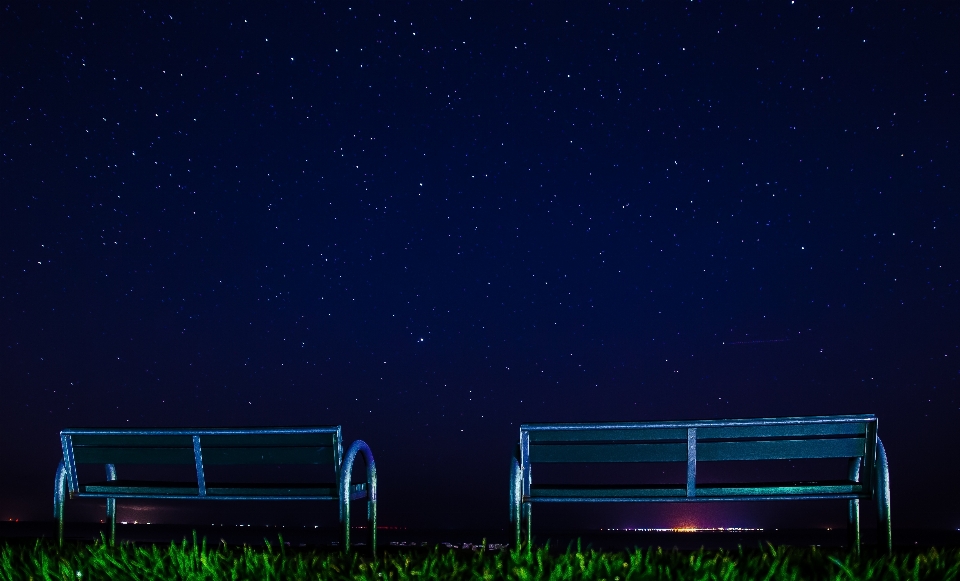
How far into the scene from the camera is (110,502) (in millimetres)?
4723

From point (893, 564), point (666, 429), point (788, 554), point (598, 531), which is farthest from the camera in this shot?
point (598, 531)

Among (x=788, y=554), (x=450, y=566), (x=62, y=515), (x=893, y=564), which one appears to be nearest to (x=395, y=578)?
(x=450, y=566)

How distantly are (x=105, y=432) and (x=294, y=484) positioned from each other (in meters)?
1.22

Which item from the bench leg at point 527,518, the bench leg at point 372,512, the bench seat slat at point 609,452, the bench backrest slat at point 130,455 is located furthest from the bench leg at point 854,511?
the bench backrest slat at point 130,455

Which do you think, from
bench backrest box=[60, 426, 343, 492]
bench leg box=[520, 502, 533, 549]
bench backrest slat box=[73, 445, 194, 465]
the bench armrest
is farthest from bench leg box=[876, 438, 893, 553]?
bench backrest slat box=[73, 445, 194, 465]

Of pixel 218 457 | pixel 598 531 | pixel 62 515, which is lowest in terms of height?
pixel 598 531

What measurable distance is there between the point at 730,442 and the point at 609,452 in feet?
2.00

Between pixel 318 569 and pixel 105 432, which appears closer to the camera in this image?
pixel 318 569

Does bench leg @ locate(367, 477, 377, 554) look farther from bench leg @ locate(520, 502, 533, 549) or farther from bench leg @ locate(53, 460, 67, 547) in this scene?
bench leg @ locate(53, 460, 67, 547)

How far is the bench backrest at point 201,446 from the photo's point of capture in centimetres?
428

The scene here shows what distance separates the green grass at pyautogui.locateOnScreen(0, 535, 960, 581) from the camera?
126 inches

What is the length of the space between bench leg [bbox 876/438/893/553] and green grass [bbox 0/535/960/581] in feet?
0.35

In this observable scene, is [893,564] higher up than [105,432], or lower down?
lower down

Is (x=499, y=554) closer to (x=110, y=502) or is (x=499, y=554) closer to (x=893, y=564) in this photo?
(x=893, y=564)
